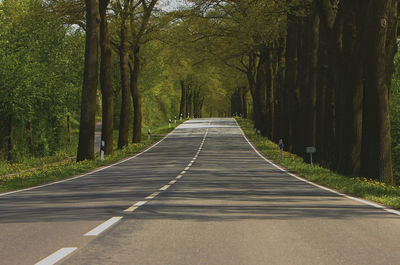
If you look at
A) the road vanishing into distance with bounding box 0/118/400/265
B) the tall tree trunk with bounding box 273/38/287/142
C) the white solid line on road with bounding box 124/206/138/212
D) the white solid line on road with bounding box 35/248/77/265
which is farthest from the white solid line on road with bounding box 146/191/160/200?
the tall tree trunk with bounding box 273/38/287/142

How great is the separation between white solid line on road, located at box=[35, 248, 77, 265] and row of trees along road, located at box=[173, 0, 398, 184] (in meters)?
12.1

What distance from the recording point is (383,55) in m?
15.5

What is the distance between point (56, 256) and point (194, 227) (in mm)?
2284

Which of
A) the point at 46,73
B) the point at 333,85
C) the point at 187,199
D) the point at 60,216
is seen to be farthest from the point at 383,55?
the point at 46,73

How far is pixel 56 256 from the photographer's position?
5445mm

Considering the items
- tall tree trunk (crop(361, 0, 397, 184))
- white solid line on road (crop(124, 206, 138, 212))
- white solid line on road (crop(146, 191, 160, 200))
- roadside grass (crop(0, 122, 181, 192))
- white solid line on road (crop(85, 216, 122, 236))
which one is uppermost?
tall tree trunk (crop(361, 0, 397, 184))

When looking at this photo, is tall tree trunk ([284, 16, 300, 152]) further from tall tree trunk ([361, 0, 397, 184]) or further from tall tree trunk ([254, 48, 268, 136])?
tall tree trunk ([361, 0, 397, 184])

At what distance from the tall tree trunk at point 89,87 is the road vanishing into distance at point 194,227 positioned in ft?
36.6

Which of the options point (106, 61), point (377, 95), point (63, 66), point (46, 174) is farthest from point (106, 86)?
point (377, 95)

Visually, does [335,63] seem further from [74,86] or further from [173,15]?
[74,86]

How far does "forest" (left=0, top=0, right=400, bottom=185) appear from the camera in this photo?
16.4 m

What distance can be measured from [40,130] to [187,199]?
98.8 feet

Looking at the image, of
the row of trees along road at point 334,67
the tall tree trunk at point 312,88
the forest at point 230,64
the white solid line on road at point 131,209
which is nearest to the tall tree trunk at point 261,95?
the forest at point 230,64

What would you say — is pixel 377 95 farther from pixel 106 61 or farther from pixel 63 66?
pixel 63 66
